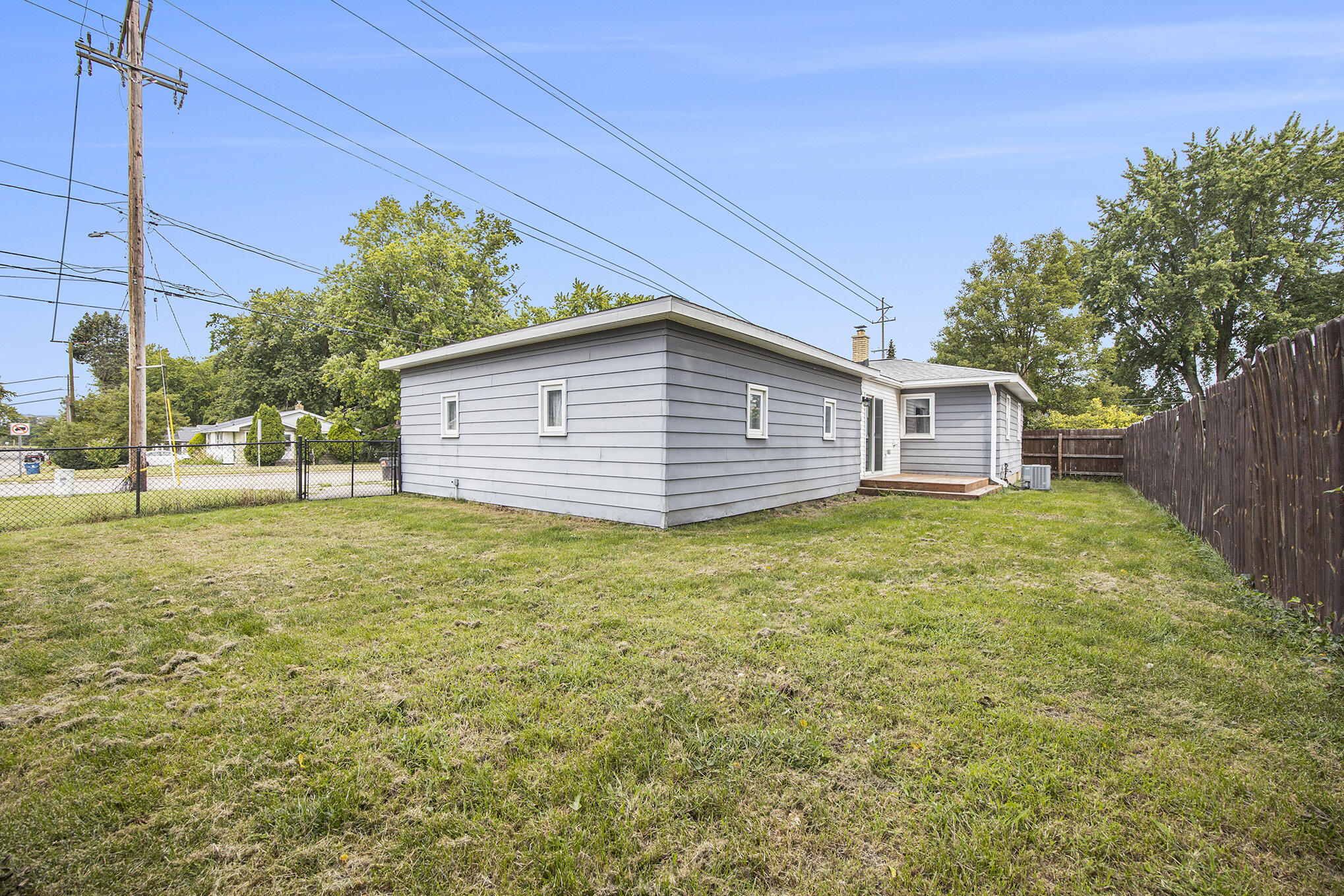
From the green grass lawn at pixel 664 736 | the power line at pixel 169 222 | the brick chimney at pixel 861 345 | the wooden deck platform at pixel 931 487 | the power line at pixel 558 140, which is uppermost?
the power line at pixel 558 140

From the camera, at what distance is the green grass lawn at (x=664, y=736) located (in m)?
1.58

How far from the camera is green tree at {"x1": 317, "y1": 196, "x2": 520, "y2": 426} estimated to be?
24.3 m

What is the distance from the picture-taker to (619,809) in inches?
70.9

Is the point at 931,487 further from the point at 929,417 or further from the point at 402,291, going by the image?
the point at 402,291

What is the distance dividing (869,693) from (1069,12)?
11.5 meters

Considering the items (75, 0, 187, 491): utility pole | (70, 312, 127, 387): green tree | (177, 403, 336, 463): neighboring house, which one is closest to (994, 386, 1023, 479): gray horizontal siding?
(75, 0, 187, 491): utility pole

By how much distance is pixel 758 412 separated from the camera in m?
9.01

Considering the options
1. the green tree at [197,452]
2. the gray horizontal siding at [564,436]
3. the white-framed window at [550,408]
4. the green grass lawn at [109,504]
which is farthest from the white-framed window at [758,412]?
the green tree at [197,452]

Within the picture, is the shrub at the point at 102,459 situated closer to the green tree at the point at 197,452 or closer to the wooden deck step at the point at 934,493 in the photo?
the green tree at the point at 197,452

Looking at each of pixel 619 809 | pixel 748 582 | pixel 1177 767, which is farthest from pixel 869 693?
pixel 748 582

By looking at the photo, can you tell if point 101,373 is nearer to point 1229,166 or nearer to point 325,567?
point 325,567

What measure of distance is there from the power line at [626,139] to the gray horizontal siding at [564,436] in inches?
208

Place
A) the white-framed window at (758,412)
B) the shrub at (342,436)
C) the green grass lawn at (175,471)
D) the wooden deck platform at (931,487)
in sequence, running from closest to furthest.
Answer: the white-framed window at (758,412), the wooden deck platform at (931,487), the green grass lawn at (175,471), the shrub at (342,436)

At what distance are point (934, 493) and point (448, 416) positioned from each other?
33.6 ft
